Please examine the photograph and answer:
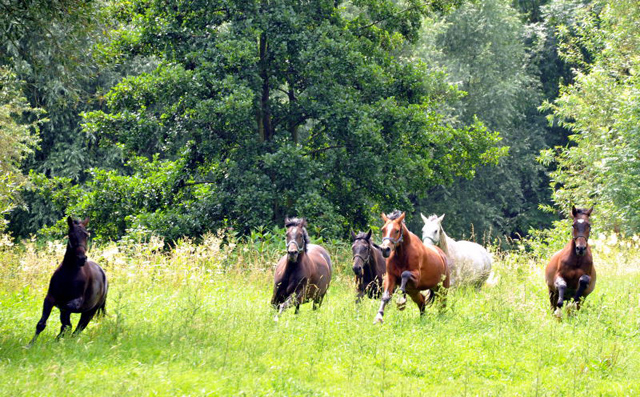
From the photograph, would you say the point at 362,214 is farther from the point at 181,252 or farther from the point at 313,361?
the point at 313,361

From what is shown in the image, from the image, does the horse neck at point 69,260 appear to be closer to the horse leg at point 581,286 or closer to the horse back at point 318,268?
the horse back at point 318,268

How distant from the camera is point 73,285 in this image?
970 centimetres

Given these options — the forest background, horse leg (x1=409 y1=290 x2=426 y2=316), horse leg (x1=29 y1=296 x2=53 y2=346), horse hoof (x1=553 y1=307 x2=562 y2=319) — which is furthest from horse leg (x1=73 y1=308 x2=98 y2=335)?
the forest background

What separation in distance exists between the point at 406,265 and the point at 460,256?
456cm

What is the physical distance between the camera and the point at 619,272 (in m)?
19.2

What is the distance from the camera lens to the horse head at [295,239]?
1188 centimetres

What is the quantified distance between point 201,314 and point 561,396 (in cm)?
574

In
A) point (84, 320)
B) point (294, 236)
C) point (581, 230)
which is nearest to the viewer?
point (84, 320)

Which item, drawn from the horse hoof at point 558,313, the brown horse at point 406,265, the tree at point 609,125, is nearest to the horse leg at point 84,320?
the brown horse at point 406,265

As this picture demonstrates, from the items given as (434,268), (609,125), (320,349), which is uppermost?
(609,125)

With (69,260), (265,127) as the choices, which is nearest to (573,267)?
(69,260)

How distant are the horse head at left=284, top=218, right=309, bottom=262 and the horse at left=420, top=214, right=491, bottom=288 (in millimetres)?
3141

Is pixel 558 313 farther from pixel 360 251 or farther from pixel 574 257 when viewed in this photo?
pixel 360 251

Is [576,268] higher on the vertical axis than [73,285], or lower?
higher
